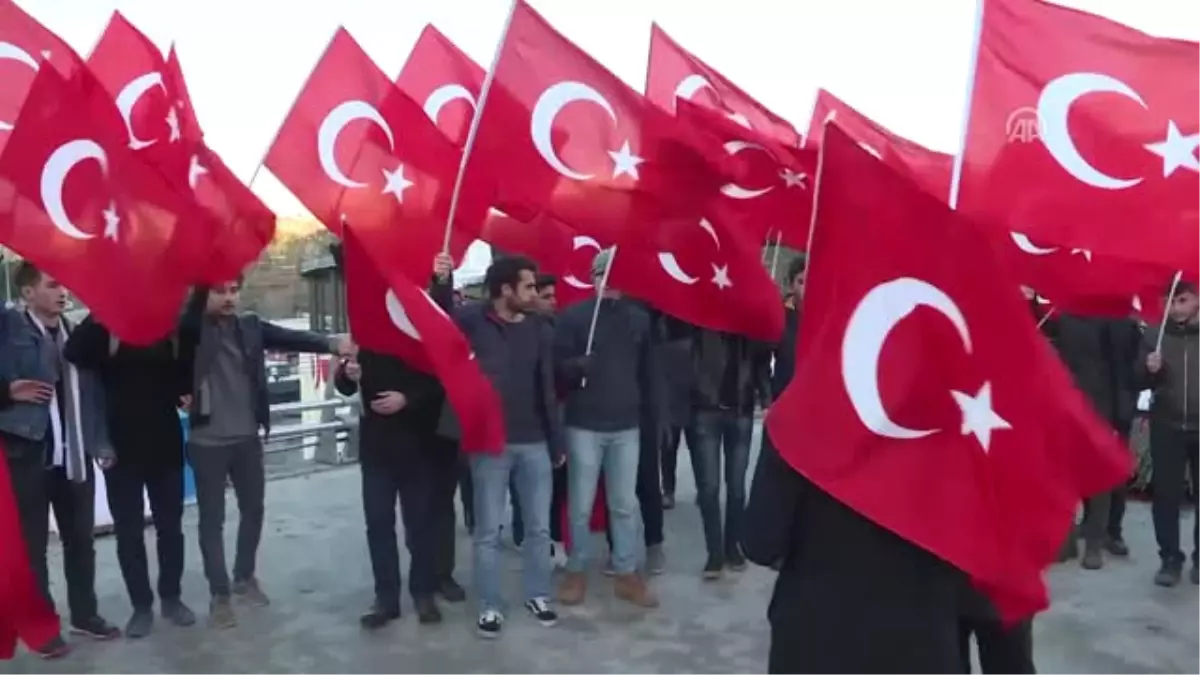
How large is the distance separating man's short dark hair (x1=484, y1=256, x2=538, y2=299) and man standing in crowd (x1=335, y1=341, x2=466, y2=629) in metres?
0.60

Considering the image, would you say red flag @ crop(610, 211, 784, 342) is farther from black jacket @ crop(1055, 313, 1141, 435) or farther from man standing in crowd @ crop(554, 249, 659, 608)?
black jacket @ crop(1055, 313, 1141, 435)

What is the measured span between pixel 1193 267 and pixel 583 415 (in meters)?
3.11

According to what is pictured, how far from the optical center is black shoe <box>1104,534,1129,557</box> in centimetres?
832

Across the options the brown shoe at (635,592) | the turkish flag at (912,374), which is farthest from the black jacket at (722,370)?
the turkish flag at (912,374)

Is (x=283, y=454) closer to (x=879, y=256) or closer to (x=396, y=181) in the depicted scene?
(x=396, y=181)

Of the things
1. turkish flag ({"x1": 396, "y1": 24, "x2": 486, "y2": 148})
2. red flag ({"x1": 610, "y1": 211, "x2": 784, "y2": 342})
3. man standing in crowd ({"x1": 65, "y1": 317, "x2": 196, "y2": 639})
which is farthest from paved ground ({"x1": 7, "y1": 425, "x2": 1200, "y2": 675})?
turkish flag ({"x1": 396, "y1": 24, "x2": 486, "y2": 148})

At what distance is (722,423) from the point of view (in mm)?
7836

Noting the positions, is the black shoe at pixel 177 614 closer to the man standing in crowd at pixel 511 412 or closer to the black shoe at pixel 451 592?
the black shoe at pixel 451 592

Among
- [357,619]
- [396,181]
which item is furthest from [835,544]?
[396,181]

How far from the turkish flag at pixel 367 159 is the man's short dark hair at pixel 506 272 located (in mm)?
766

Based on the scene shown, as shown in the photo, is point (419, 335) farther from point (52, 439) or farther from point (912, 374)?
point (912, 374)

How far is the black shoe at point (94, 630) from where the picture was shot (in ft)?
21.5

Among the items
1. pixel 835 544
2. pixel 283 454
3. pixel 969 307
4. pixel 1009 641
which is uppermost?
pixel 969 307

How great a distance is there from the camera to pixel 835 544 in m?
3.47
